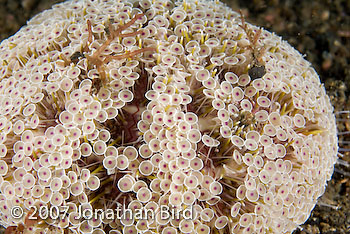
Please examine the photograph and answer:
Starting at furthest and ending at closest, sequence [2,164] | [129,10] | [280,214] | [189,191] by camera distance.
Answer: [129,10] → [280,214] → [2,164] → [189,191]

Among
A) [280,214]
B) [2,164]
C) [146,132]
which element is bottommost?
[280,214]

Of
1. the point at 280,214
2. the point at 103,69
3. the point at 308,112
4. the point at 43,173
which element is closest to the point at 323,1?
the point at 308,112

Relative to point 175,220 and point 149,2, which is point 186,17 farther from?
point 175,220

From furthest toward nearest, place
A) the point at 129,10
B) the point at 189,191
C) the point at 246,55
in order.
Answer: the point at 129,10 → the point at 246,55 → the point at 189,191

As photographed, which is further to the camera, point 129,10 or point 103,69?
point 129,10

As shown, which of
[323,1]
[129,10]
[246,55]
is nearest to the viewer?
[246,55]

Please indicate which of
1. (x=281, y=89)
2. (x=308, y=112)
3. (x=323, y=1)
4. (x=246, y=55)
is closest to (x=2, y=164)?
(x=246, y=55)

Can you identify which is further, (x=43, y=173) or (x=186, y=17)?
(x=186, y=17)

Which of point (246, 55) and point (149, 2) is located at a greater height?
point (149, 2)

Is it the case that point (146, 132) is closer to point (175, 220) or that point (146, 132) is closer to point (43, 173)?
point (175, 220)

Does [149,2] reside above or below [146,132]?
above
